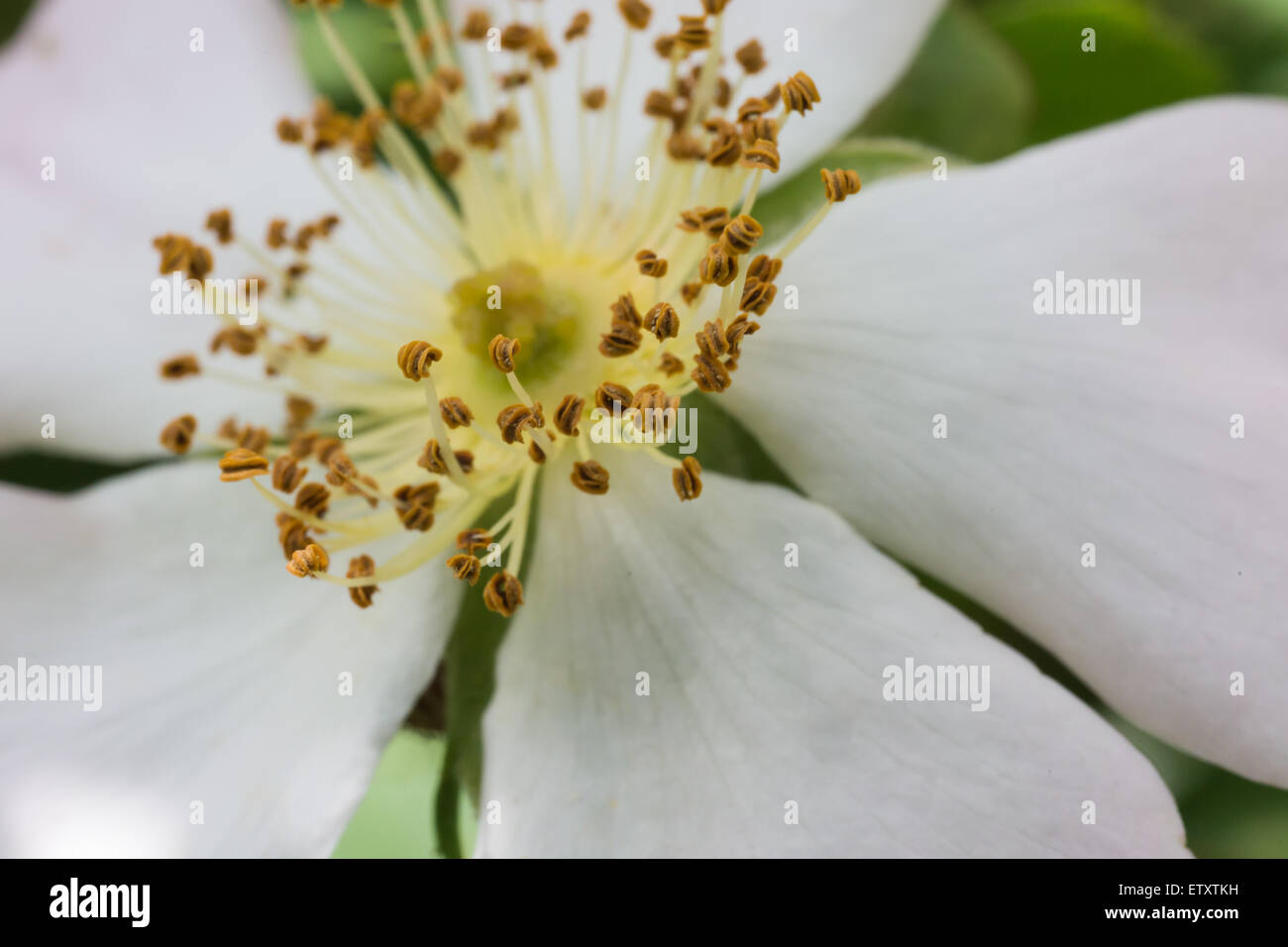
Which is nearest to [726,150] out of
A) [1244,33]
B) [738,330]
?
[738,330]

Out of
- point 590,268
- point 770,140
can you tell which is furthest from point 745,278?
point 590,268

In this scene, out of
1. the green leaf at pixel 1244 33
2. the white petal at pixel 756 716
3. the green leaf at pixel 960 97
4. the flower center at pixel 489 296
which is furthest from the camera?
the green leaf at pixel 1244 33

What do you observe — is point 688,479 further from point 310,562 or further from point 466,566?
point 310,562

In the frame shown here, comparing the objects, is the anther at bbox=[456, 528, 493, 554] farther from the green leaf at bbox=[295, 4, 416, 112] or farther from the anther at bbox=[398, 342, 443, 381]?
the green leaf at bbox=[295, 4, 416, 112]

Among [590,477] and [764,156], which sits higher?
[764,156]

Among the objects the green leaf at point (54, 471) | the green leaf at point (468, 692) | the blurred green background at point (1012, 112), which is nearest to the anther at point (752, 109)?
the blurred green background at point (1012, 112)

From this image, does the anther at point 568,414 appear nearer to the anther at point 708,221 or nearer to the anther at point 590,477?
the anther at point 590,477

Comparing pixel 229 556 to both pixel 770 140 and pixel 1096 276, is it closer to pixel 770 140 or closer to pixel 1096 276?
pixel 770 140
